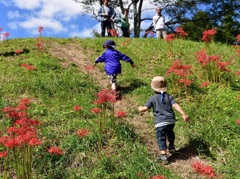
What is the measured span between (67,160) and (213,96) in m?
4.24

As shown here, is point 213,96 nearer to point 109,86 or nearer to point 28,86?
point 109,86

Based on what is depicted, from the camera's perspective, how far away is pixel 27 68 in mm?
9016

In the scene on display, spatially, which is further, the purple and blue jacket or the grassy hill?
the purple and blue jacket

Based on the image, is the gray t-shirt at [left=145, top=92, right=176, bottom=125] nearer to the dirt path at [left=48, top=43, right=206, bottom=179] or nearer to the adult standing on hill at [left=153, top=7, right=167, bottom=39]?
the dirt path at [left=48, top=43, right=206, bottom=179]

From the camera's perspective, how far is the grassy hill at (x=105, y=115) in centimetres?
505

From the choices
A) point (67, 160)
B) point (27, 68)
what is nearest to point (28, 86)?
point (27, 68)

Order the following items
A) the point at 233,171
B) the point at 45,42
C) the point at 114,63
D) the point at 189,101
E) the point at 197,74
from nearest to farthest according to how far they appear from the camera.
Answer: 1. the point at 233,171
2. the point at 189,101
3. the point at 114,63
4. the point at 197,74
5. the point at 45,42

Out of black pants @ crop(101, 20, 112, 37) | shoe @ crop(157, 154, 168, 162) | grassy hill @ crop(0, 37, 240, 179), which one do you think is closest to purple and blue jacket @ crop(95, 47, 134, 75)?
grassy hill @ crop(0, 37, 240, 179)

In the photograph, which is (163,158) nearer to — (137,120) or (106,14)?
(137,120)

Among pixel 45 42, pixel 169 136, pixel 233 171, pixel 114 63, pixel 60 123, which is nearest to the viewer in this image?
pixel 233 171

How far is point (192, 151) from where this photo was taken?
234 inches

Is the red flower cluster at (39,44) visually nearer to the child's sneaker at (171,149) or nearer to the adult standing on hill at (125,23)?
the adult standing on hill at (125,23)

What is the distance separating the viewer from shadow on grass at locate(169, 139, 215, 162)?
578cm

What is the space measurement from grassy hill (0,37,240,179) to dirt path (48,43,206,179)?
2 centimetres
